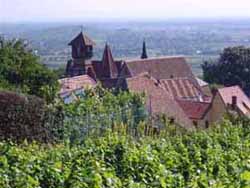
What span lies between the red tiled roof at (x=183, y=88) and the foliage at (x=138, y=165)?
31150 millimetres

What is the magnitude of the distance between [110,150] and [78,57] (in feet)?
123

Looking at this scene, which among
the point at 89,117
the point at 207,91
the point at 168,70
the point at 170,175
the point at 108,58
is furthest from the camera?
the point at 108,58

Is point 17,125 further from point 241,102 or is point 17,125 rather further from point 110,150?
point 241,102

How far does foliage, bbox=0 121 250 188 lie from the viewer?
18.0 feet

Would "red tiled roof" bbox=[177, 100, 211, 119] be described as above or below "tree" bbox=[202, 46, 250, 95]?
above

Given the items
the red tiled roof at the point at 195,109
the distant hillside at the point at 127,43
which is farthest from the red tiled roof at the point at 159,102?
the distant hillside at the point at 127,43

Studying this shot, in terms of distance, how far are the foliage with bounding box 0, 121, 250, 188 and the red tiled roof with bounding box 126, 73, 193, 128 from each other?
9582 mm

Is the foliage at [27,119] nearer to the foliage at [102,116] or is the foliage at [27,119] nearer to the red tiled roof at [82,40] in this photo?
the foliage at [102,116]

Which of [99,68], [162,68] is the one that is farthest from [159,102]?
[99,68]

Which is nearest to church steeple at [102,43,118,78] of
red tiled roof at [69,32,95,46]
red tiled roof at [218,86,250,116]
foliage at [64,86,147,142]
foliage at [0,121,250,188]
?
red tiled roof at [69,32,95,46]

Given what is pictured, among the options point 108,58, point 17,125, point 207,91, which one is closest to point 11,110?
point 17,125

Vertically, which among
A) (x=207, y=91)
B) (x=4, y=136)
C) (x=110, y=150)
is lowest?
(x=207, y=91)

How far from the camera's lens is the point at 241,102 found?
26781 millimetres

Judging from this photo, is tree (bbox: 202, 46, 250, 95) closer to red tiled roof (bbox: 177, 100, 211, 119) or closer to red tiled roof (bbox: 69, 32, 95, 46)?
red tiled roof (bbox: 69, 32, 95, 46)
